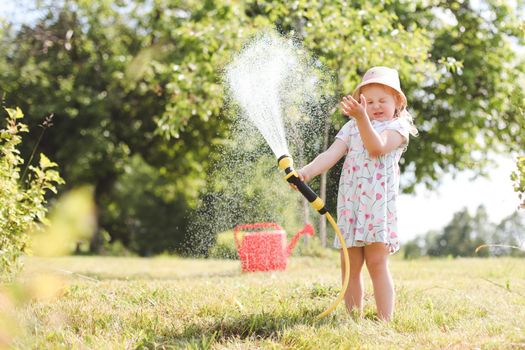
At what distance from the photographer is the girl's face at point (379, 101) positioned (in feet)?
10.8

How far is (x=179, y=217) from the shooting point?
25.8 meters

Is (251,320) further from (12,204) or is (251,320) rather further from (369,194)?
(12,204)

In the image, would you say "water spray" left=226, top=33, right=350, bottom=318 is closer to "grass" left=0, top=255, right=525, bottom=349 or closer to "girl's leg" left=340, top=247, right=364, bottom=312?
"girl's leg" left=340, top=247, right=364, bottom=312

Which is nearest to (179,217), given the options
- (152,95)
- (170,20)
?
(152,95)

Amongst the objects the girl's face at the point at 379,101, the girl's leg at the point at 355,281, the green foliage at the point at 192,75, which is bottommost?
the girl's leg at the point at 355,281

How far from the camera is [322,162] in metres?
3.23

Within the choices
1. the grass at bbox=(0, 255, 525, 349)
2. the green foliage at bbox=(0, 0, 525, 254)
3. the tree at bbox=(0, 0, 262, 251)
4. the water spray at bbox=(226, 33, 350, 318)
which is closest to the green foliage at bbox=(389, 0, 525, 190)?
the green foliage at bbox=(0, 0, 525, 254)

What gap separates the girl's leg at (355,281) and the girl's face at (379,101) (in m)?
0.74

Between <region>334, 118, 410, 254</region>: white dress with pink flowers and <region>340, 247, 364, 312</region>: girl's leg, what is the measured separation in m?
0.11

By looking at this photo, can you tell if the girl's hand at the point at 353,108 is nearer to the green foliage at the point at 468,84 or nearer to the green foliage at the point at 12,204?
the green foliage at the point at 12,204

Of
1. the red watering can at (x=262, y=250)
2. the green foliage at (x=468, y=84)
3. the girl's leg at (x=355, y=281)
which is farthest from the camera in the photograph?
the green foliage at (x=468, y=84)

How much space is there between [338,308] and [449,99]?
10.4 m

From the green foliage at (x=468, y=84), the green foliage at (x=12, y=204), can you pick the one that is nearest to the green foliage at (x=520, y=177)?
the green foliage at (x=12, y=204)

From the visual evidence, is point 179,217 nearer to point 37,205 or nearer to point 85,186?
point 85,186
